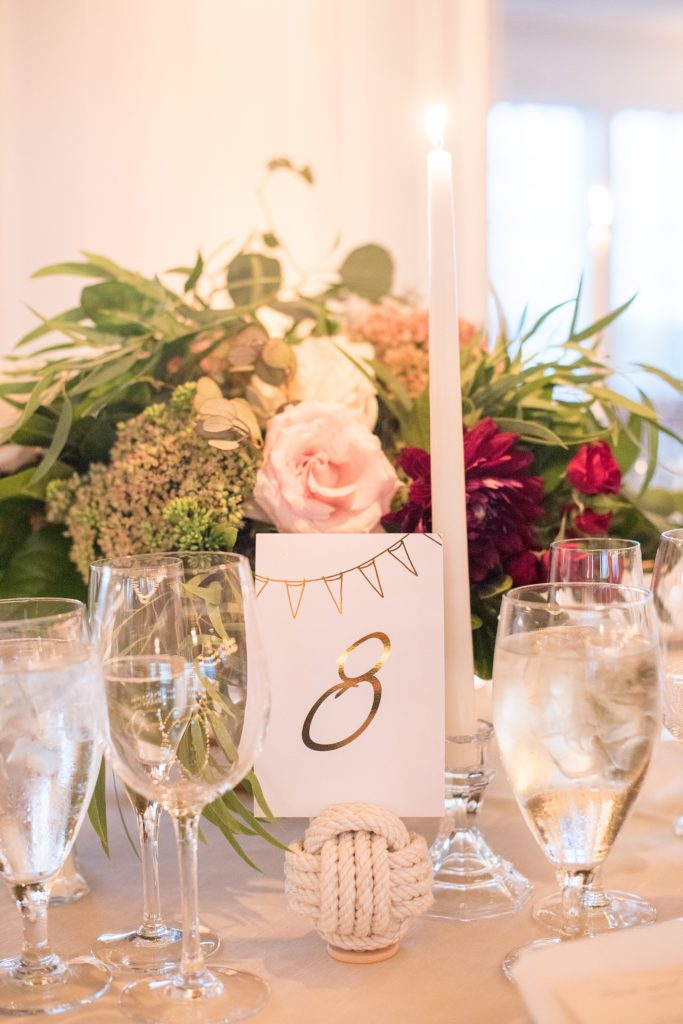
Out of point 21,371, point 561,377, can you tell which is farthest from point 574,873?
point 21,371

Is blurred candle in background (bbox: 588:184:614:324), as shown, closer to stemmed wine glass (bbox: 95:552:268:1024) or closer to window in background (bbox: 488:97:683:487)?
window in background (bbox: 488:97:683:487)

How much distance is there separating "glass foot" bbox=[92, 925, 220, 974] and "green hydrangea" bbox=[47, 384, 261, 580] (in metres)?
0.26

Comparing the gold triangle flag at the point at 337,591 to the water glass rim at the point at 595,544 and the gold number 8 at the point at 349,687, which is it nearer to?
the gold number 8 at the point at 349,687

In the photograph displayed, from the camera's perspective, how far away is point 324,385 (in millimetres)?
895

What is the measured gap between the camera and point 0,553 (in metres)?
0.88

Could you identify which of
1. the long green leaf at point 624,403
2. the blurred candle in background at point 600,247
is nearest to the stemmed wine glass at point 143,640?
the long green leaf at point 624,403

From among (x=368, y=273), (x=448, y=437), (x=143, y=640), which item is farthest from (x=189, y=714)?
(x=368, y=273)

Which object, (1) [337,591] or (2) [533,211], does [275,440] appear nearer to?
(1) [337,591]

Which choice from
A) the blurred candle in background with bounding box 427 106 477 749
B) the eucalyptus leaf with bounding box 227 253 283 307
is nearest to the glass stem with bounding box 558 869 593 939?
the blurred candle in background with bounding box 427 106 477 749

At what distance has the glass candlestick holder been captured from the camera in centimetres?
68

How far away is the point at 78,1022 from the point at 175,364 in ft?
1.70

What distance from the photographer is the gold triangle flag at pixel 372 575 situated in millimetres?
681

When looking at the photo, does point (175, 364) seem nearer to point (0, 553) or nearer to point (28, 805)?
point (0, 553)

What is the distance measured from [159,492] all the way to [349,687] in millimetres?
230
